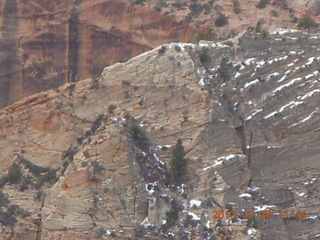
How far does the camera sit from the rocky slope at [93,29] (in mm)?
86562

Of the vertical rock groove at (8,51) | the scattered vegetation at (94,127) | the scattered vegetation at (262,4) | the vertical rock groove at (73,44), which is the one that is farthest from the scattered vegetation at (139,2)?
the scattered vegetation at (94,127)

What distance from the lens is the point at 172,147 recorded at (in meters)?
73.2

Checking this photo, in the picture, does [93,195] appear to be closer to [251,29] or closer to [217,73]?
[217,73]

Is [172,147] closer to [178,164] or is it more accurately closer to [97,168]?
[178,164]

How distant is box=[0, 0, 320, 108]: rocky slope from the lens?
86.6m

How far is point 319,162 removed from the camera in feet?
252

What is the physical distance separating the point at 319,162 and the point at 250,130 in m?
4.72

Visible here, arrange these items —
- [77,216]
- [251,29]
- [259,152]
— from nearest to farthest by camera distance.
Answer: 1. [77,216]
2. [259,152]
3. [251,29]

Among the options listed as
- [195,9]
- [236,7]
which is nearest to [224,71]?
[236,7]

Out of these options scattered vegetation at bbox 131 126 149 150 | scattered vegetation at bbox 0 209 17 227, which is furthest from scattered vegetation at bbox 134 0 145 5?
scattered vegetation at bbox 0 209 17 227

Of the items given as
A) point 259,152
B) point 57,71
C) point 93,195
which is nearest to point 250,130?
point 259,152

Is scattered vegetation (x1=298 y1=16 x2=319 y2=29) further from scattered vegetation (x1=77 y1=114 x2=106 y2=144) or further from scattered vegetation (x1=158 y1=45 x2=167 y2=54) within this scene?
scattered vegetation (x1=77 y1=114 x2=106 y2=144)
